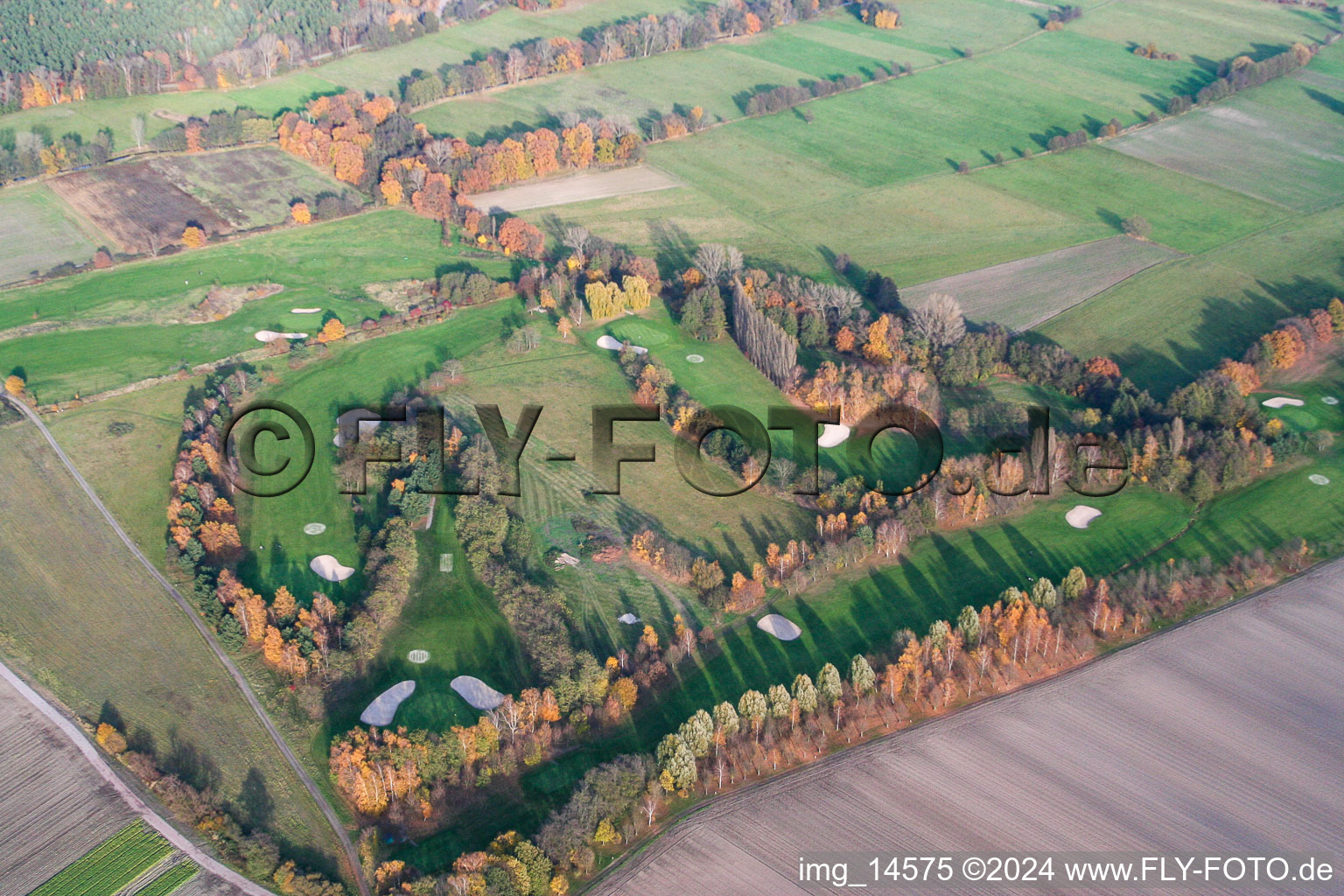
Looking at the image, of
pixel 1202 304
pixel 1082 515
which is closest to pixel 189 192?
pixel 1082 515

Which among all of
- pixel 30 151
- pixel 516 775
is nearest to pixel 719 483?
pixel 516 775

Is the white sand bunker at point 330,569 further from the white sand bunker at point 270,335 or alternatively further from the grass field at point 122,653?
the white sand bunker at point 270,335

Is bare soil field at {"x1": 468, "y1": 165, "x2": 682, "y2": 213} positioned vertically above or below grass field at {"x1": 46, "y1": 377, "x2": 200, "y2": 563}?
above

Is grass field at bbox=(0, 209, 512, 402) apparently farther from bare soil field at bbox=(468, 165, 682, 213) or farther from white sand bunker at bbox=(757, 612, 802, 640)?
white sand bunker at bbox=(757, 612, 802, 640)

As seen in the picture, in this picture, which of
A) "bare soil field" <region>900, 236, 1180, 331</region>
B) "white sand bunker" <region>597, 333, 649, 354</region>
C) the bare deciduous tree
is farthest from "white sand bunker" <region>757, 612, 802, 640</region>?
"bare soil field" <region>900, 236, 1180, 331</region>

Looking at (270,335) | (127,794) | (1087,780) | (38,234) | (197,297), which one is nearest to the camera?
(127,794)

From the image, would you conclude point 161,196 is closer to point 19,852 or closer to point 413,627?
point 413,627

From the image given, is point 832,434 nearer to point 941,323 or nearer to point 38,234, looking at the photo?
point 941,323
